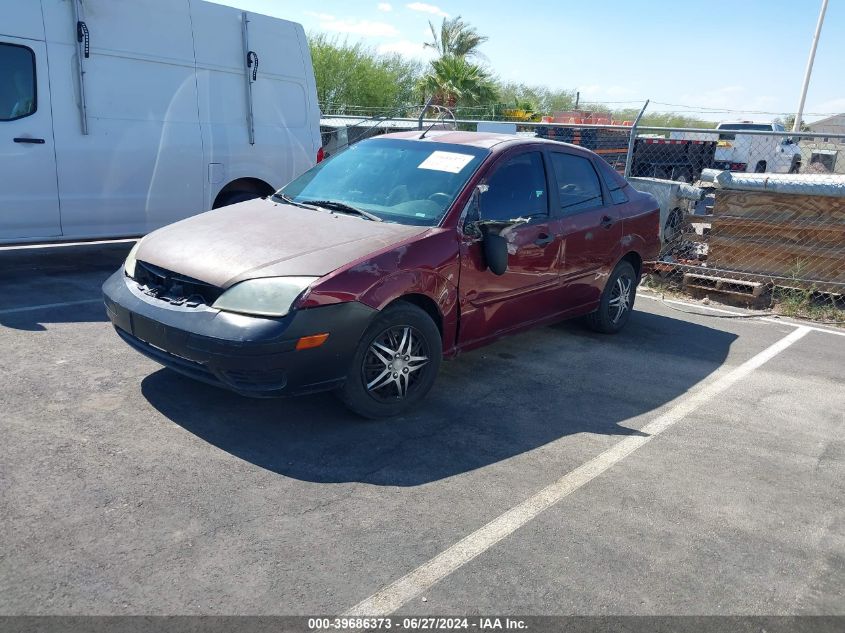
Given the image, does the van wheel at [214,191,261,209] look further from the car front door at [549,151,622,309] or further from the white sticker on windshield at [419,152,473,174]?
the car front door at [549,151,622,309]

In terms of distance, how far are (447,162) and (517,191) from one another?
1.82ft

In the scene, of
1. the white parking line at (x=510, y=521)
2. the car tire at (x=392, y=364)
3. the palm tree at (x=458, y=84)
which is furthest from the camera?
the palm tree at (x=458, y=84)

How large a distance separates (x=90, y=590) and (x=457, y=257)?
9.02 ft

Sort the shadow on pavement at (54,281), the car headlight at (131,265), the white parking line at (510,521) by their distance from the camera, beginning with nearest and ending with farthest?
the white parking line at (510,521)
the car headlight at (131,265)
the shadow on pavement at (54,281)

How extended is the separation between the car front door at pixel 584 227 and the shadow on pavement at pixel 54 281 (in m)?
3.74

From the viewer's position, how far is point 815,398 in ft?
17.6

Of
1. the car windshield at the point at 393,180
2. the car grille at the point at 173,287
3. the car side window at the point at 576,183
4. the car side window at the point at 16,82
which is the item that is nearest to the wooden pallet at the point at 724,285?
the car side window at the point at 576,183

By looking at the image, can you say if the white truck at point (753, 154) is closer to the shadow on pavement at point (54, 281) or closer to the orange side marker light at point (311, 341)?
the shadow on pavement at point (54, 281)

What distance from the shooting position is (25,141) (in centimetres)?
651

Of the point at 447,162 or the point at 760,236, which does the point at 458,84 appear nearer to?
the point at 760,236

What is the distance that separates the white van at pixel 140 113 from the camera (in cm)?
655

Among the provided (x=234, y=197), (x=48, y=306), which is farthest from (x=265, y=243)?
(x=234, y=197)

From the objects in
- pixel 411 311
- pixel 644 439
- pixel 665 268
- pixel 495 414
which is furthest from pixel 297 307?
pixel 665 268

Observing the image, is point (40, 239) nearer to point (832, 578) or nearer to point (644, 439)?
point (644, 439)
